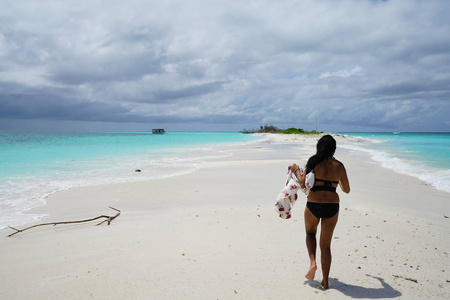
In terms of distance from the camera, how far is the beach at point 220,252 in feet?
13.0

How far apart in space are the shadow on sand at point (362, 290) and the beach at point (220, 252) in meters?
0.01

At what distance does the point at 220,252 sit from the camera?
5.09 meters

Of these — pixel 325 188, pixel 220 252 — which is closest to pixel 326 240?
pixel 325 188

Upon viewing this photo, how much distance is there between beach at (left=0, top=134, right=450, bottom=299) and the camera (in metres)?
3.96

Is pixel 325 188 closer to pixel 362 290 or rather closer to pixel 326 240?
pixel 326 240

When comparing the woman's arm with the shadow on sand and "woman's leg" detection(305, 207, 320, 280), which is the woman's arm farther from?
the shadow on sand

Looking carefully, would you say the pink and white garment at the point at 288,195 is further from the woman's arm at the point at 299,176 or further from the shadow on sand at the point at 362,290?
the shadow on sand at the point at 362,290

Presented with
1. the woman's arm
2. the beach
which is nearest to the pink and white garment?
the woman's arm

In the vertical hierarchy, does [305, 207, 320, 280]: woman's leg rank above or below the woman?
below

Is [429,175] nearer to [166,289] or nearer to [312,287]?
[312,287]

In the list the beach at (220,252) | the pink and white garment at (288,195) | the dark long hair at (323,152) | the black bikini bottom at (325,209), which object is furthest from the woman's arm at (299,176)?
the beach at (220,252)

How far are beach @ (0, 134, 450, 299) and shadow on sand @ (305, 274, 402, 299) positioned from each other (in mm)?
13

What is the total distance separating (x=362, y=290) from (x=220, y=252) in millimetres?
2236

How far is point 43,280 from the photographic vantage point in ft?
14.0
